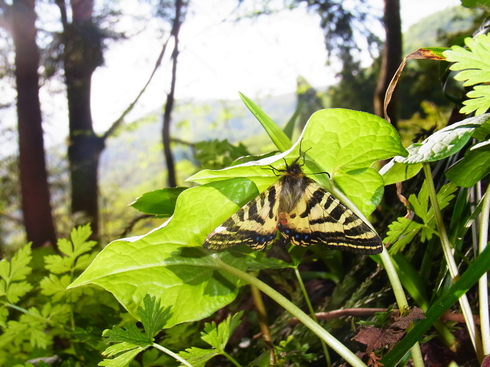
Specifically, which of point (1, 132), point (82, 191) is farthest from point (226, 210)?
point (1, 132)

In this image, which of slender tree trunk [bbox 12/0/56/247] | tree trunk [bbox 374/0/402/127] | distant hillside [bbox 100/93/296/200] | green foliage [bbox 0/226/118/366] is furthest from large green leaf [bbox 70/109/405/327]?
distant hillside [bbox 100/93/296/200]

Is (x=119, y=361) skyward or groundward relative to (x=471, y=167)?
groundward

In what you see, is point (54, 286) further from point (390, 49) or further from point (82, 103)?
point (82, 103)

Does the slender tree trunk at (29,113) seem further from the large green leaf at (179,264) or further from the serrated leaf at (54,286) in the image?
the large green leaf at (179,264)

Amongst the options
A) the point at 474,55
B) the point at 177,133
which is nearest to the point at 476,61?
the point at 474,55

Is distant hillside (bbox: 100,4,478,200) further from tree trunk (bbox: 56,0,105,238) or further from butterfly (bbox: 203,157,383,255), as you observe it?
butterfly (bbox: 203,157,383,255)
